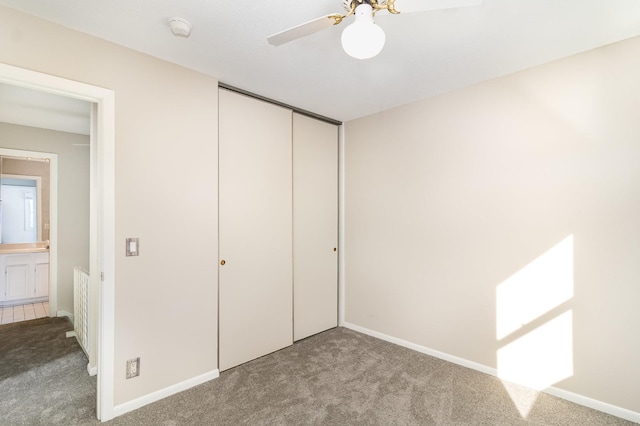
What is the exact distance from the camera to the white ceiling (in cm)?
168

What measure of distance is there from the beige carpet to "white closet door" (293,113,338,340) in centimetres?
62

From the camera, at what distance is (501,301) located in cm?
253

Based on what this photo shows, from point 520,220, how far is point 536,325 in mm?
828

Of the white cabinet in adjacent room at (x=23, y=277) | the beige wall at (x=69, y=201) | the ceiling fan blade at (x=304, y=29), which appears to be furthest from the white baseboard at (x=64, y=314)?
the ceiling fan blade at (x=304, y=29)

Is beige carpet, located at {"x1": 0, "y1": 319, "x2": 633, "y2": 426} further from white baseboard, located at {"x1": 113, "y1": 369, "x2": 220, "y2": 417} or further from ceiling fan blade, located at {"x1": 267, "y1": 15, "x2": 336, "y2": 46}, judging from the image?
ceiling fan blade, located at {"x1": 267, "y1": 15, "x2": 336, "y2": 46}

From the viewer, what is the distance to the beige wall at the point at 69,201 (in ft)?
13.0

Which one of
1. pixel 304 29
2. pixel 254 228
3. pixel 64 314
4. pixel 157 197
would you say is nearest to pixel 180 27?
pixel 304 29

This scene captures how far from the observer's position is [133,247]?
211 centimetres

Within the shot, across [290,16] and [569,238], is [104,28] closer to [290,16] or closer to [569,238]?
[290,16]

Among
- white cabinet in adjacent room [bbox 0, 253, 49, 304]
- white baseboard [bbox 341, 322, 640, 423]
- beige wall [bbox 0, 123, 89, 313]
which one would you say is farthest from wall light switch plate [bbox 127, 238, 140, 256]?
white cabinet in adjacent room [bbox 0, 253, 49, 304]

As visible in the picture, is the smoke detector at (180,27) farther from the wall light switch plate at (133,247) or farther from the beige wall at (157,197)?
the wall light switch plate at (133,247)

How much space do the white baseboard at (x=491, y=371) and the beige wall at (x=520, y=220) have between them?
38mm

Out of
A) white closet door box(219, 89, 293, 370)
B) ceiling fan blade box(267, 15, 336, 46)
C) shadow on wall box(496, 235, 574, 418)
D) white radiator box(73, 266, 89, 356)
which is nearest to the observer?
ceiling fan blade box(267, 15, 336, 46)

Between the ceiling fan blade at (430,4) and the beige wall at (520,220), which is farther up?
Answer: the ceiling fan blade at (430,4)
